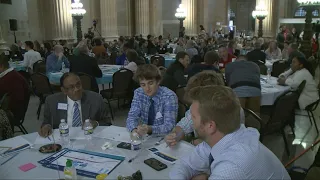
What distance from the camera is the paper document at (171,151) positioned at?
215 cm

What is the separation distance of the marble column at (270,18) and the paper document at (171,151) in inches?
568

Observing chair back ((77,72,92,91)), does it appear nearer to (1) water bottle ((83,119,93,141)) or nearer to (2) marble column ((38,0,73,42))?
(1) water bottle ((83,119,93,141))

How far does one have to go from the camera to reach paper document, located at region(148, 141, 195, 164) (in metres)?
2.15

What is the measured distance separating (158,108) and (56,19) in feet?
32.2

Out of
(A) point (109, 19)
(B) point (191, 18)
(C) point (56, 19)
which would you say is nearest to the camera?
(C) point (56, 19)

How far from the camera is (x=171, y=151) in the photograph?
7.45 feet

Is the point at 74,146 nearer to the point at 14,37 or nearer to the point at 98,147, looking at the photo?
the point at 98,147

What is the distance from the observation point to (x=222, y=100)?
5.00 ft

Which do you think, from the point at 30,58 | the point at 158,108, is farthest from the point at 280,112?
the point at 30,58

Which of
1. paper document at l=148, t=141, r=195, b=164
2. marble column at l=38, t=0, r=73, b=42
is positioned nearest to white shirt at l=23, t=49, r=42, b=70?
marble column at l=38, t=0, r=73, b=42

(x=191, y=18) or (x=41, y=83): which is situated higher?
(x=191, y=18)

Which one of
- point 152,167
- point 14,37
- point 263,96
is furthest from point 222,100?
point 14,37

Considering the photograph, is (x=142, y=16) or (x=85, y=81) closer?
(x=85, y=81)

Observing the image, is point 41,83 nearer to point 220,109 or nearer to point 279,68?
point 220,109
